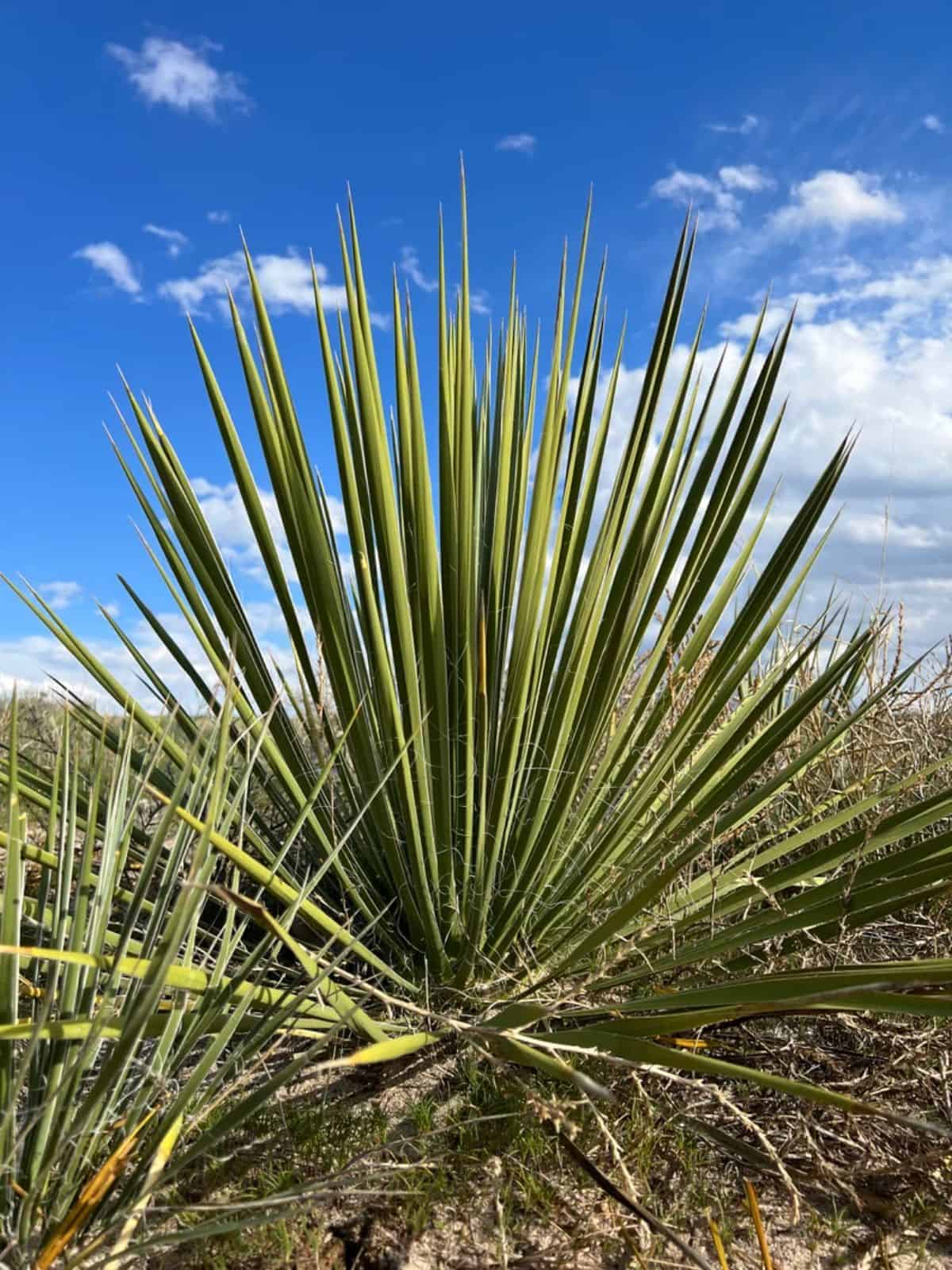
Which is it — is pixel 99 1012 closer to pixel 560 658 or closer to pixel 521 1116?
pixel 521 1116

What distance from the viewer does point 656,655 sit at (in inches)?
103

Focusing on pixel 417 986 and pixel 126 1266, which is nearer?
pixel 126 1266

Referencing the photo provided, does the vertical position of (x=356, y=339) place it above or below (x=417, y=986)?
above

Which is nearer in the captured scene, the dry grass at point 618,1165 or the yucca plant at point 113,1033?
the yucca plant at point 113,1033

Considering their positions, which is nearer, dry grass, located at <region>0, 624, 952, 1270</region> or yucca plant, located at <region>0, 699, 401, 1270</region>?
yucca plant, located at <region>0, 699, 401, 1270</region>

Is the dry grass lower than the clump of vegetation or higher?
lower

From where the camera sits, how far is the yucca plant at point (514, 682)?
2256 mm

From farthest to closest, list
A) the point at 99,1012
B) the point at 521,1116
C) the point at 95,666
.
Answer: the point at 95,666 → the point at 521,1116 → the point at 99,1012

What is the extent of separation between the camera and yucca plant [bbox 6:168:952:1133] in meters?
2.26

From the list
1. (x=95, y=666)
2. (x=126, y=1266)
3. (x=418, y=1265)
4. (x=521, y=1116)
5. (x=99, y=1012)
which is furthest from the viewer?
(x=95, y=666)

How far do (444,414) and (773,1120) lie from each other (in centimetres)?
173

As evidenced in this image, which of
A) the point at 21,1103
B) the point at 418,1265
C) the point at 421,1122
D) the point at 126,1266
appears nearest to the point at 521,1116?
the point at 421,1122

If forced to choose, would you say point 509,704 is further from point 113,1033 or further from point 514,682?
point 113,1033

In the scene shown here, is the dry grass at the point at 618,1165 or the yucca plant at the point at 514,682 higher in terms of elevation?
the yucca plant at the point at 514,682
